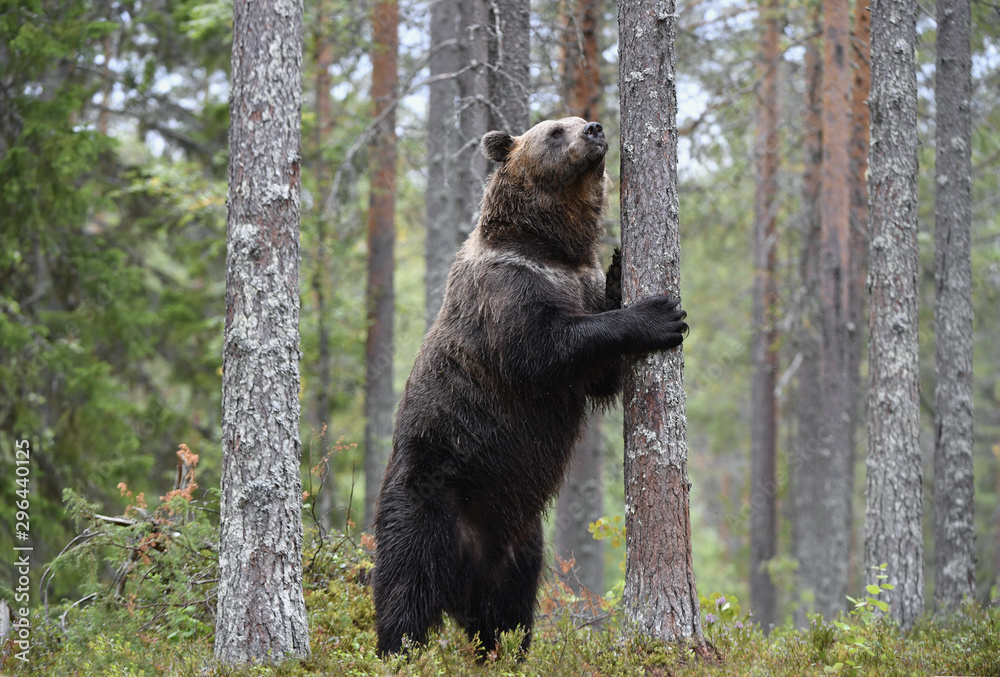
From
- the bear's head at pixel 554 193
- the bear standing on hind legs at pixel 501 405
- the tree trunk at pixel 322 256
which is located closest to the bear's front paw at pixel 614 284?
the bear standing on hind legs at pixel 501 405

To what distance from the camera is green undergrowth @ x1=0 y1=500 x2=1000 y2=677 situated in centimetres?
480

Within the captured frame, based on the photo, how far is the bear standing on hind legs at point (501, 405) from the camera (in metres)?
5.26

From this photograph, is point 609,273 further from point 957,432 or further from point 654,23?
point 957,432

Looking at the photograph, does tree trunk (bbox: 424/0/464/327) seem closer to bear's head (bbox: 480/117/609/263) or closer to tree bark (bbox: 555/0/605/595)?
tree bark (bbox: 555/0/605/595)

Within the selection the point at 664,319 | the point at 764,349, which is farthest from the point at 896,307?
the point at 764,349

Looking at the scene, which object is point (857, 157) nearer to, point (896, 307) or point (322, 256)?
point (896, 307)

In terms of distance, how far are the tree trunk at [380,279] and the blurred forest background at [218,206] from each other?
124 millimetres

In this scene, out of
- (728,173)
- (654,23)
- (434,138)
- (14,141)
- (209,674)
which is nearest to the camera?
(209,674)

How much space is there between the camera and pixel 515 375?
5281mm

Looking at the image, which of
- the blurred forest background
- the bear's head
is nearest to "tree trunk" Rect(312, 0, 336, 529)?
the blurred forest background

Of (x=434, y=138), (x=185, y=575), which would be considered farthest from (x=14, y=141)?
(x=185, y=575)

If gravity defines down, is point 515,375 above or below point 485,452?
above

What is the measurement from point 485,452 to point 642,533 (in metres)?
1.21

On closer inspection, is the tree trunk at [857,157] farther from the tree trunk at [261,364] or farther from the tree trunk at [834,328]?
the tree trunk at [261,364]
